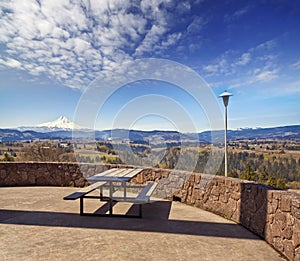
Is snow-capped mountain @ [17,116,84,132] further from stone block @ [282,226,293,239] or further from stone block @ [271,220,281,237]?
stone block @ [282,226,293,239]

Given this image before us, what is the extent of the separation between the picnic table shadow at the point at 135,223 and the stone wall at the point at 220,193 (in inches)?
11.2

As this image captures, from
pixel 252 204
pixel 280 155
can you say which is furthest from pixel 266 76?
pixel 252 204

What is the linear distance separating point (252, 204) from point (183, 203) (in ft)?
6.26

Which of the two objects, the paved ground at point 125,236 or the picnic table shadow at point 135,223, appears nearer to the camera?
the paved ground at point 125,236

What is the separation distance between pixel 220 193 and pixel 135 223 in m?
1.58

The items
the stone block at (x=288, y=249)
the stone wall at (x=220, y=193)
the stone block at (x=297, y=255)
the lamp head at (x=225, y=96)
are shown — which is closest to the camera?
the stone block at (x=297, y=255)

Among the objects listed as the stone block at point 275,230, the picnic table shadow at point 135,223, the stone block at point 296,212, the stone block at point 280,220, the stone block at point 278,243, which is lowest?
the picnic table shadow at point 135,223

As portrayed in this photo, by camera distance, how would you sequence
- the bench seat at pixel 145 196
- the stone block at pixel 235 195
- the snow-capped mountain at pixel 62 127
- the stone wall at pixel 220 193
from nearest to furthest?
the stone wall at pixel 220 193 < the stone block at pixel 235 195 < the bench seat at pixel 145 196 < the snow-capped mountain at pixel 62 127

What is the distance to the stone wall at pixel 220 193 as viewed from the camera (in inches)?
105

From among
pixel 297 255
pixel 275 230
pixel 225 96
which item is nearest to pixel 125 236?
pixel 275 230

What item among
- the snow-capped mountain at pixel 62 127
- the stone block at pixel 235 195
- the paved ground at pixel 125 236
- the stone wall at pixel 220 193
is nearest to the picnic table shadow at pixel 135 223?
the paved ground at pixel 125 236

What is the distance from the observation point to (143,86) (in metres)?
9.58

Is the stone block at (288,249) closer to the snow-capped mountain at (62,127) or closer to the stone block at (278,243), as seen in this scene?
the stone block at (278,243)

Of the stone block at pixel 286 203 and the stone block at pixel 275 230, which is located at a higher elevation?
the stone block at pixel 286 203
